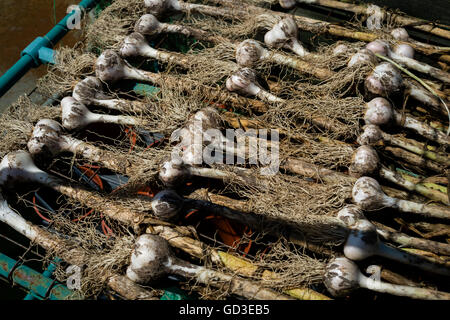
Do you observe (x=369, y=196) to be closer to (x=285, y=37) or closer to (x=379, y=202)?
(x=379, y=202)

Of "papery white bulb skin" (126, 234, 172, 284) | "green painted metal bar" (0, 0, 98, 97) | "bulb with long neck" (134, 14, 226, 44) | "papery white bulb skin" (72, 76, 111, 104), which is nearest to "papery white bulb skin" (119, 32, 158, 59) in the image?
"bulb with long neck" (134, 14, 226, 44)

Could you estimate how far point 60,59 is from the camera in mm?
3756

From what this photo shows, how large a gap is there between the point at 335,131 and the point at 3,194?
107 inches

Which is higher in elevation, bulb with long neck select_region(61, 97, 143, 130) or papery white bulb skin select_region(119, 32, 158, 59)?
papery white bulb skin select_region(119, 32, 158, 59)

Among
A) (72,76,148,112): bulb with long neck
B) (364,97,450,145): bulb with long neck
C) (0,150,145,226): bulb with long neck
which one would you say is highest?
(364,97,450,145): bulb with long neck

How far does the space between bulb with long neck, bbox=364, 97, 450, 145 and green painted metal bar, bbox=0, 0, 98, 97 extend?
122 inches

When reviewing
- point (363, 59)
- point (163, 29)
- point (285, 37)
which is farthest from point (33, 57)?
point (363, 59)

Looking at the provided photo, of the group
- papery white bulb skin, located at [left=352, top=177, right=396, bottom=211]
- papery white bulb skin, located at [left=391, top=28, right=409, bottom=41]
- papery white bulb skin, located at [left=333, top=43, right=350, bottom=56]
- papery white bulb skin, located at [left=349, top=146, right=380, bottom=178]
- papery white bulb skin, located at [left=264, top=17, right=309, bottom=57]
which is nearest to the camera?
papery white bulb skin, located at [left=352, top=177, right=396, bottom=211]


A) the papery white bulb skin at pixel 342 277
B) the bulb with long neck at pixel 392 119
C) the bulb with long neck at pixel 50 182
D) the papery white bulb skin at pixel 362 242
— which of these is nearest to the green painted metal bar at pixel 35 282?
the bulb with long neck at pixel 50 182

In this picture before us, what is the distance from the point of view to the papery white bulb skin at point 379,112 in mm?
2817

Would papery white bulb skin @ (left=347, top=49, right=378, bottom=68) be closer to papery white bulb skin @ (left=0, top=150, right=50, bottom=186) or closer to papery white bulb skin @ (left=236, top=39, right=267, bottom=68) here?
papery white bulb skin @ (left=236, top=39, right=267, bottom=68)

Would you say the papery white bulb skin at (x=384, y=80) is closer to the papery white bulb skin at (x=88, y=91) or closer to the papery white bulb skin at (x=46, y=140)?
the papery white bulb skin at (x=88, y=91)

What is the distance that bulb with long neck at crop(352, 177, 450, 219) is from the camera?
2.54 metres
